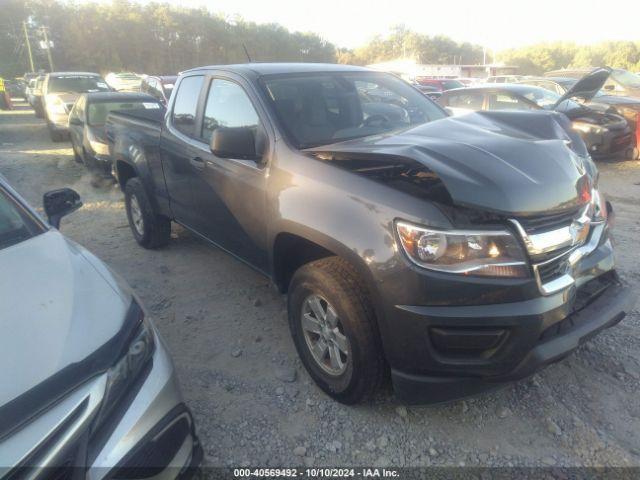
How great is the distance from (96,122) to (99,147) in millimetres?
876

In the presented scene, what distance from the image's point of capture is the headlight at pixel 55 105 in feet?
40.3

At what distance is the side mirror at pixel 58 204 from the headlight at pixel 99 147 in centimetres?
541

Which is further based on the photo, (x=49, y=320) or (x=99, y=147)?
(x=99, y=147)

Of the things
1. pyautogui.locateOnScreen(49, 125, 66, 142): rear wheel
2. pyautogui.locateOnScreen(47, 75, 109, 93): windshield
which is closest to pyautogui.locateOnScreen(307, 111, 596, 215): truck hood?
pyautogui.locateOnScreen(49, 125, 66, 142): rear wheel

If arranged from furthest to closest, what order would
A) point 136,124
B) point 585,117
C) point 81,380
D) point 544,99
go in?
point 585,117 → point 544,99 → point 136,124 → point 81,380

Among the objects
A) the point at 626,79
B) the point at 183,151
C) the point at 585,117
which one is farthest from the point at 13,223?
the point at 626,79

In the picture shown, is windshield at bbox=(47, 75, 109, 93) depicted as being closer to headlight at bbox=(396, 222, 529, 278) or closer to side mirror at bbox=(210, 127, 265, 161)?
side mirror at bbox=(210, 127, 265, 161)

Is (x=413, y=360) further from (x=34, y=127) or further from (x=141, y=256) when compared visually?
(x=34, y=127)

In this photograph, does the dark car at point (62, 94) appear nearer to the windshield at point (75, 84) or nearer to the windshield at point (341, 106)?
the windshield at point (75, 84)

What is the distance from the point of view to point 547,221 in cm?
214

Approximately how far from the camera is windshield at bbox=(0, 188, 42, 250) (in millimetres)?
2379

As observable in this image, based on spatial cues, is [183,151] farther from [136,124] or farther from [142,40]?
[142,40]

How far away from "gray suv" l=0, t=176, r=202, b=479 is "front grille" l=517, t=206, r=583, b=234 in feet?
5.39

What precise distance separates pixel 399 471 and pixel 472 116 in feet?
6.92
